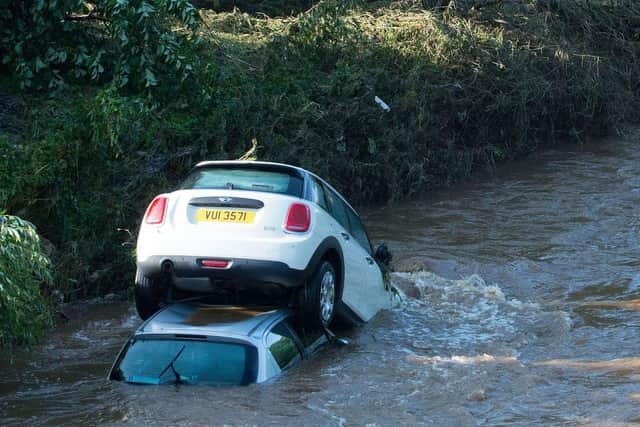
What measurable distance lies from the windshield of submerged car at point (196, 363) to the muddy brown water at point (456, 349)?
0.26ft

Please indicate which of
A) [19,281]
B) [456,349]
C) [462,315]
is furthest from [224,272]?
[462,315]

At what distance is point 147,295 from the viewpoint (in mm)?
7922

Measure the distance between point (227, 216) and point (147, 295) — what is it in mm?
1002

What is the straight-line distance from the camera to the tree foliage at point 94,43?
12.1m

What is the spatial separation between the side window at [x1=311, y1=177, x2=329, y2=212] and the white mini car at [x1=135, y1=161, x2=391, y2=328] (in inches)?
0.8

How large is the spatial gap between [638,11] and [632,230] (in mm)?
9853

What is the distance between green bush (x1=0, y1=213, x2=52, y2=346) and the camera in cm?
654

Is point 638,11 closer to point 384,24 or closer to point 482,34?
point 482,34

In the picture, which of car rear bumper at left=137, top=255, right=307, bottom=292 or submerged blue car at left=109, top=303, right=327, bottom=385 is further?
car rear bumper at left=137, top=255, right=307, bottom=292

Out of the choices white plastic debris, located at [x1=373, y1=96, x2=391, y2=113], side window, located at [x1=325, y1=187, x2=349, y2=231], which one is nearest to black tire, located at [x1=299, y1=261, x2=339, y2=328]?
side window, located at [x1=325, y1=187, x2=349, y2=231]

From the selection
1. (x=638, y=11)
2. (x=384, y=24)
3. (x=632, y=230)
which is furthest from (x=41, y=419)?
(x=638, y=11)

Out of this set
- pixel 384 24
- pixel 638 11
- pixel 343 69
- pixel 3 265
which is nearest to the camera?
pixel 3 265

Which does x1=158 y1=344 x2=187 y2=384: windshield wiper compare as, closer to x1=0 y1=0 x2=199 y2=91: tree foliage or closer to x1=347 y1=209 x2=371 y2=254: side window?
x1=347 y1=209 x2=371 y2=254: side window

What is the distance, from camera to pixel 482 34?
18.6 m
